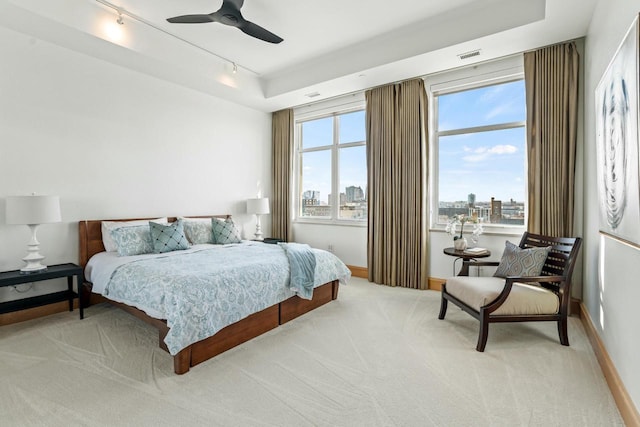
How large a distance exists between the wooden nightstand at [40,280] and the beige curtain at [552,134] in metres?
5.03

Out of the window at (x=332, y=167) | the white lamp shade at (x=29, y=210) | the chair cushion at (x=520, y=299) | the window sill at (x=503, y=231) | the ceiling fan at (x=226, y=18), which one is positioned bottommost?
the chair cushion at (x=520, y=299)

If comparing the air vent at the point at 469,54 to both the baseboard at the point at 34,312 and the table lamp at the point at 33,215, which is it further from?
the baseboard at the point at 34,312

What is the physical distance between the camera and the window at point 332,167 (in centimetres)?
535

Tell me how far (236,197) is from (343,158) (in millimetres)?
1996

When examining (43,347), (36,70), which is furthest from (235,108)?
(43,347)

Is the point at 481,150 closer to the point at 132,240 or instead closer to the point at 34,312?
the point at 132,240

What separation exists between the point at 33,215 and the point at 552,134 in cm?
540

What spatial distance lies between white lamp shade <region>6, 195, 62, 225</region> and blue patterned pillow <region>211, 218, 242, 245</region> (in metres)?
1.84

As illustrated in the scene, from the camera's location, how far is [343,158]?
217 inches

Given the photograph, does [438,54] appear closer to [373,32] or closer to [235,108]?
[373,32]

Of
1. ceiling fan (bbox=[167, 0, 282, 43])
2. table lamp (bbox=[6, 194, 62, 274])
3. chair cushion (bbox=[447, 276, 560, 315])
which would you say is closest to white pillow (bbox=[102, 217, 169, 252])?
table lamp (bbox=[6, 194, 62, 274])

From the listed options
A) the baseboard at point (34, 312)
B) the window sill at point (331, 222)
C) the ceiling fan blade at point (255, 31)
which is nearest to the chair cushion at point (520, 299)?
the window sill at point (331, 222)

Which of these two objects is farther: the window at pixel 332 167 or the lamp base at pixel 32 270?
the window at pixel 332 167

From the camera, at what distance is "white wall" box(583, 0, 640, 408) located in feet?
5.79
